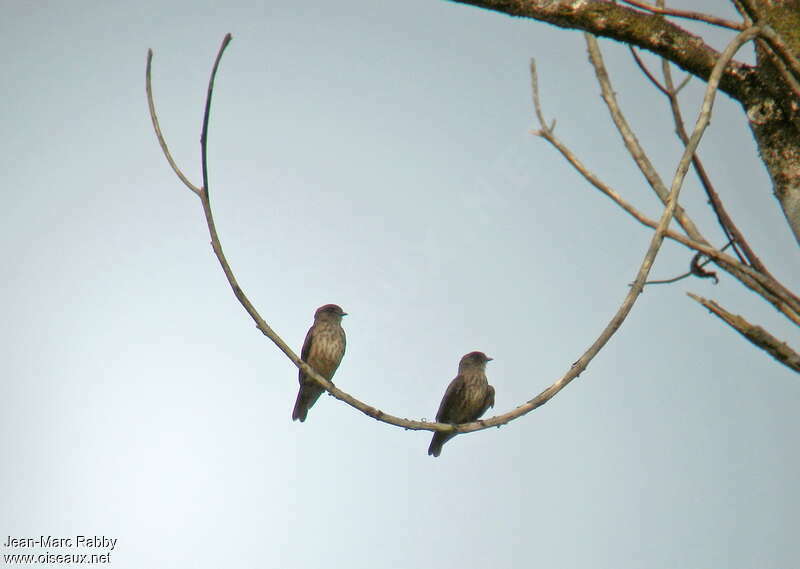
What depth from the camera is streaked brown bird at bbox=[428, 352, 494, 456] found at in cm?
1222

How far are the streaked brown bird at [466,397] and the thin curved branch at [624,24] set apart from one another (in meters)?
9.02

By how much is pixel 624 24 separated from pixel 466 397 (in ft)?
30.0

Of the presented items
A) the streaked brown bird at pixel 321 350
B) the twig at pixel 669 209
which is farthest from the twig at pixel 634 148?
the streaked brown bird at pixel 321 350

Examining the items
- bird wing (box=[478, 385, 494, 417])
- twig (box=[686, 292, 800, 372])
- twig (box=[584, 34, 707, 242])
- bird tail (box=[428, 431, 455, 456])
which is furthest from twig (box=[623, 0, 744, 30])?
bird tail (box=[428, 431, 455, 456])

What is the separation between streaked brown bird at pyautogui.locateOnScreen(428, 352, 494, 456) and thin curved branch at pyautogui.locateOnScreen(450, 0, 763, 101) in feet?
29.6

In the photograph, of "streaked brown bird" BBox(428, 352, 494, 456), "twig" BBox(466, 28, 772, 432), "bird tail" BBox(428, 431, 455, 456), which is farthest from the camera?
"bird tail" BBox(428, 431, 455, 456)

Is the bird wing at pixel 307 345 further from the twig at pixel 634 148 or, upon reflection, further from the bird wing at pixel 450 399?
the twig at pixel 634 148

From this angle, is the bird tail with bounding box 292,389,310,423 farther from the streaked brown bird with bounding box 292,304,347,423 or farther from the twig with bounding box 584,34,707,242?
the twig with bounding box 584,34,707,242

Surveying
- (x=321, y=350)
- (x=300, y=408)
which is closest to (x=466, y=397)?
(x=321, y=350)

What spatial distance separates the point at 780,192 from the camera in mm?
2865

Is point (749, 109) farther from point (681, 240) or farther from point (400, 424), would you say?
point (400, 424)

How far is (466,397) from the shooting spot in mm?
12203

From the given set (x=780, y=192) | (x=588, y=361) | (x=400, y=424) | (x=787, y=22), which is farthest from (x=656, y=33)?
(x=400, y=424)

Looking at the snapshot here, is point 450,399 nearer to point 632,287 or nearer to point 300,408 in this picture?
point 300,408
